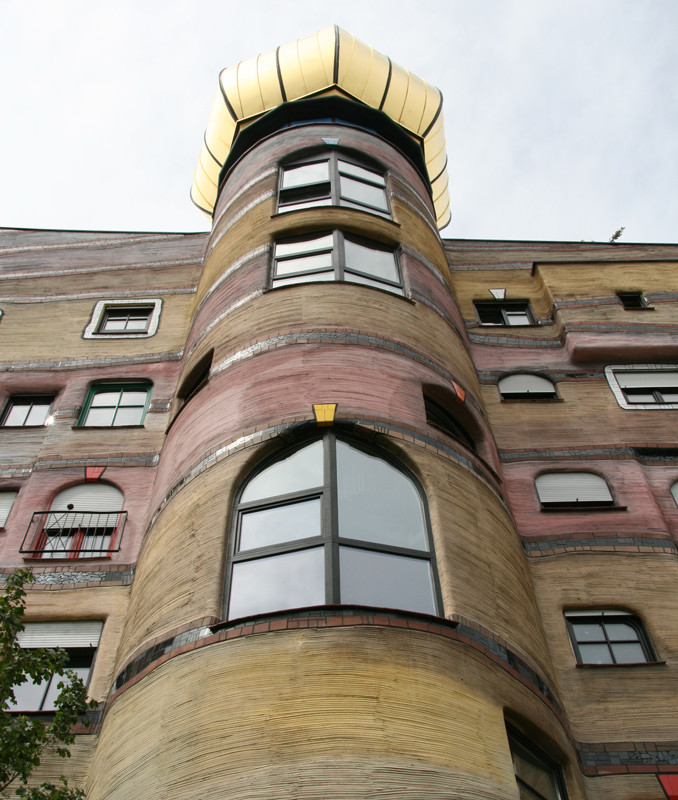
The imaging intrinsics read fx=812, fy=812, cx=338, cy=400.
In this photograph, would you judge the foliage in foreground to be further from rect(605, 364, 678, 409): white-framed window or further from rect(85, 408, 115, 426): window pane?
rect(605, 364, 678, 409): white-framed window

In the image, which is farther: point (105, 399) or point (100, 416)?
point (105, 399)

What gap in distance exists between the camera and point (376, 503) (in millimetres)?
7918

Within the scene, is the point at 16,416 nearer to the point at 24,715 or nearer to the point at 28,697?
the point at 28,697

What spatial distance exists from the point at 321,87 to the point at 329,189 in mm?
5282

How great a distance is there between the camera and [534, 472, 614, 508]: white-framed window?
11273 millimetres

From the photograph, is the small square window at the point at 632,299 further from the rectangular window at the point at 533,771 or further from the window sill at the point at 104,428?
the rectangular window at the point at 533,771

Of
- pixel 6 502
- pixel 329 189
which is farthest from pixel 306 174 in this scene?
pixel 6 502

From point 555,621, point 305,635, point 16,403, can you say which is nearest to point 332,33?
point 16,403

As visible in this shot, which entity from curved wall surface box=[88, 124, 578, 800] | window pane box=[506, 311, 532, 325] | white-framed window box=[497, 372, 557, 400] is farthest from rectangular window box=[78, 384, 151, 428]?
window pane box=[506, 311, 532, 325]

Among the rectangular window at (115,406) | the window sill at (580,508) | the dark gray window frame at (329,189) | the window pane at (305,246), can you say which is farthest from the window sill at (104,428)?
the window sill at (580,508)

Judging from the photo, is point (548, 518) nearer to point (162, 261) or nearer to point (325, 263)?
point (325, 263)

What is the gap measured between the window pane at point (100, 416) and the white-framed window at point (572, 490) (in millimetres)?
6831

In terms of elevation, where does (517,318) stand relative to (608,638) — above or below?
above

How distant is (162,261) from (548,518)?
10493 millimetres
